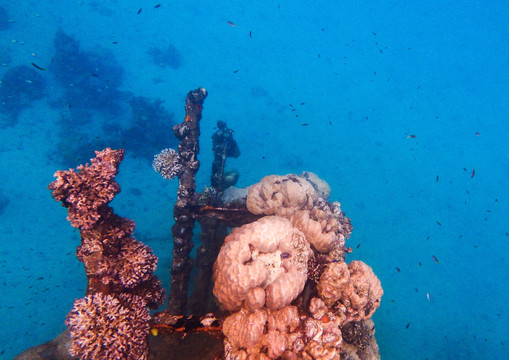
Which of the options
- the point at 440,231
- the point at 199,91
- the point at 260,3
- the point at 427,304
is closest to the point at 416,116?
the point at 440,231

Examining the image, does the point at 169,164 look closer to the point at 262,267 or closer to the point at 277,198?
the point at 277,198

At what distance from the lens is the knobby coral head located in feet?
12.0

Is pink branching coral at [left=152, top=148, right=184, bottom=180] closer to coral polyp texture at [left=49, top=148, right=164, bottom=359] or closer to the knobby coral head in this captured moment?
coral polyp texture at [left=49, top=148, right=164, bottom=359]

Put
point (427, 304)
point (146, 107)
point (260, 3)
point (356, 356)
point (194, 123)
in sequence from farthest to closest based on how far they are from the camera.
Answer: point (260, 3), point (146, 107), point (427, 304), point (194, 123), point (356, 356)

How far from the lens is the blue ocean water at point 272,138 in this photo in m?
15.1

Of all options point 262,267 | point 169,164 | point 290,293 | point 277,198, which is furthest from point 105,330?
point 169,164

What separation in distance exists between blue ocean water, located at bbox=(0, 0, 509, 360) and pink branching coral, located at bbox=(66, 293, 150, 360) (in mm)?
9671

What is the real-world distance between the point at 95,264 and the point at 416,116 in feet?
141

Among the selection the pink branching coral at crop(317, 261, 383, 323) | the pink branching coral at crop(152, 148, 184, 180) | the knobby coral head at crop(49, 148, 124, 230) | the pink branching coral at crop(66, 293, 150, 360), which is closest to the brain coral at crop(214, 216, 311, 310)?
the pink branching coral at crop(317, 261, 383, 323)

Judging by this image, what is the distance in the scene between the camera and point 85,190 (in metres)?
3.78

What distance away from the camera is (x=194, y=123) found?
7.54m

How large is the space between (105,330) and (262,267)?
242 cm

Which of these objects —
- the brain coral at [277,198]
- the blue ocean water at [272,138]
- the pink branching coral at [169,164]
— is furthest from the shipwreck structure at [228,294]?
the blue ocean water at [272,138]

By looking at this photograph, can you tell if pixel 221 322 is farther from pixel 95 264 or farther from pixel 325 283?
pixel 95 264
